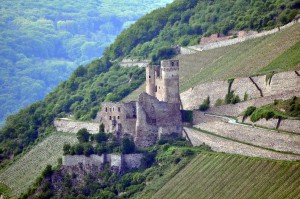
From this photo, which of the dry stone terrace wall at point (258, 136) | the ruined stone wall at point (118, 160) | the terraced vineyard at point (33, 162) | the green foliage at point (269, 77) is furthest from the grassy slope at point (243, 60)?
the ruined stone wall at point (118, 160)

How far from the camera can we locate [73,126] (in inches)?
3937

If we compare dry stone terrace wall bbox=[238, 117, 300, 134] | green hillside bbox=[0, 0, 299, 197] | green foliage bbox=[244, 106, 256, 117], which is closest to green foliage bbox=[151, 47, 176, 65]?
green hillside bbox=[0, 0, 299, 197]

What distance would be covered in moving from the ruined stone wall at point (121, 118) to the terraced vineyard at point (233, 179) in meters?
8.36

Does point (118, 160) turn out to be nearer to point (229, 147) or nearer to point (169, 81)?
point (169, 81)

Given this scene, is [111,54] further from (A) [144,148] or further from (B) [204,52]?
(A) [144,148]

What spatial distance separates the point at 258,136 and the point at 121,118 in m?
14.6

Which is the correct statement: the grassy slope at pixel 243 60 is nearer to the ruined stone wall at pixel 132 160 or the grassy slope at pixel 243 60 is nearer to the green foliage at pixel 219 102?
the green foliage at pixel 219 102

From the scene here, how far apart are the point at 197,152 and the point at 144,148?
5806 mm

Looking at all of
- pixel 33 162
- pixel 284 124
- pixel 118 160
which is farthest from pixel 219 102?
pixel 33 162

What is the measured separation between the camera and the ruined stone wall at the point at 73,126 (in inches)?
3700

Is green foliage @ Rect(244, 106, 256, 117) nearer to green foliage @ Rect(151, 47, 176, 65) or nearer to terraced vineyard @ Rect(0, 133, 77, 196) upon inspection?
terraced vineyard @ Rect(0, 133, 77, 196)

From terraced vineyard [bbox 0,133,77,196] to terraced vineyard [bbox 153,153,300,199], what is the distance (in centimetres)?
1878

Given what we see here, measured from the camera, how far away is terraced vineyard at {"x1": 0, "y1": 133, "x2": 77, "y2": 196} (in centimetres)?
9638

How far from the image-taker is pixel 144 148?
279 ft
